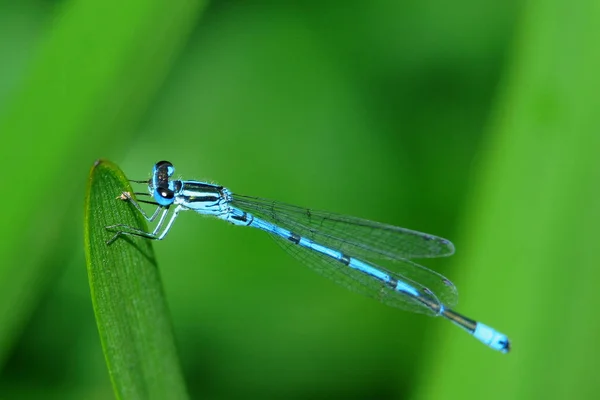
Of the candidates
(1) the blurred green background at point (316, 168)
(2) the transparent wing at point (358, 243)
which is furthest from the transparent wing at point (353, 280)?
(1) the blurred green background at point (316, 168)

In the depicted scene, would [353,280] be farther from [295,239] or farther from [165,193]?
[165,193]

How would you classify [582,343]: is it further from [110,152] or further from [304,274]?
[110,152]

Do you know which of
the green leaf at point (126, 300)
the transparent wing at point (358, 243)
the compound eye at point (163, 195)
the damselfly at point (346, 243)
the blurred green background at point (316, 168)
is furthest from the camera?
the transparent wing at point (358, 243)

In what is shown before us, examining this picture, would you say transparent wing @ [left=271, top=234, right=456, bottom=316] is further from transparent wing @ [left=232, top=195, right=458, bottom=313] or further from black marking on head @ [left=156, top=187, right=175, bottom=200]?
black marking on head @ [left=156, top=187, right=175, bottom=200]

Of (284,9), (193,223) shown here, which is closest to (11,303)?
(193,223)

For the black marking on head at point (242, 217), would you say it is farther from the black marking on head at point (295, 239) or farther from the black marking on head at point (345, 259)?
the black marking on head at point (345, 259)

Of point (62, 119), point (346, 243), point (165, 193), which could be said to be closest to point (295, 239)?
point (346, 243)
